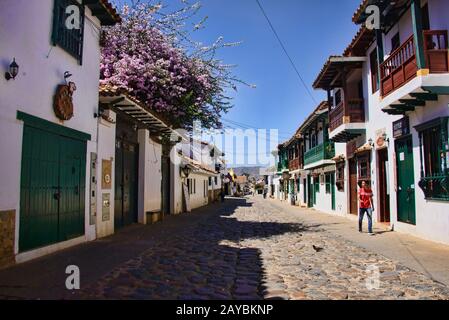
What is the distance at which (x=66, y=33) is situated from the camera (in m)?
8.36

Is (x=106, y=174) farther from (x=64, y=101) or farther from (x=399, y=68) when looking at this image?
(x=399, y=68)

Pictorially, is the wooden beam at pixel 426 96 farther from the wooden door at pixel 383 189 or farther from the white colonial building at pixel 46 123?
the white colonial building at pixel 46 123

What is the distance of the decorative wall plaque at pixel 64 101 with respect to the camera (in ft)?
25.7

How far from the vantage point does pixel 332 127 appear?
18.2m

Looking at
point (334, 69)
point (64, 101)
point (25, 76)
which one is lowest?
point (64, 101)

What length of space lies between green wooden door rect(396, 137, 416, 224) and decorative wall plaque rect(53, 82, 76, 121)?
28.9 feet

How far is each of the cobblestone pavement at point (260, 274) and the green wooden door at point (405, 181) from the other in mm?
2755

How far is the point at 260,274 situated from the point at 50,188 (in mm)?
4174

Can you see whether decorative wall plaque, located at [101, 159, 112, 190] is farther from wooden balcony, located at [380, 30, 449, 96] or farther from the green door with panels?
wooden balcony, located at [380, 30, 449, 96]

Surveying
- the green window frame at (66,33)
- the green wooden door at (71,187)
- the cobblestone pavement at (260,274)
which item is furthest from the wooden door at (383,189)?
the green window frame at (66,33)

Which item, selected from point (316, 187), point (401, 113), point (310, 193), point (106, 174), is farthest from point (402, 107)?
point (310, 193)

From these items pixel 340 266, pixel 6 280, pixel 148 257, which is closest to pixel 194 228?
pixel 148 257

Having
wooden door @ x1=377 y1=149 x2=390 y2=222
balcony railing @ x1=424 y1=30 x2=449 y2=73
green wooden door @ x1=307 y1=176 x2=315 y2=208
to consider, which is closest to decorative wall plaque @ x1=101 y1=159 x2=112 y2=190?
balcony railing @ x1=424 y1=30 x2=449 y2=73

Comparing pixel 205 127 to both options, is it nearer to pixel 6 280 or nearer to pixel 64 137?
pixel 64 137
